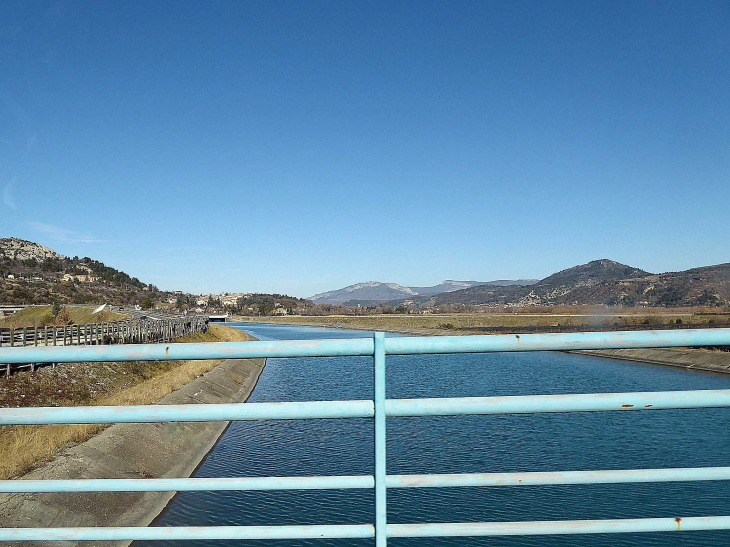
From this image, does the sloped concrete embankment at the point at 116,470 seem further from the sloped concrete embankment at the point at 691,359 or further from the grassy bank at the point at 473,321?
the grassy bank at the point at 473,321

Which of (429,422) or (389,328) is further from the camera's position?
(389,328)

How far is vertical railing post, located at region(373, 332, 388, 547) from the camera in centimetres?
167

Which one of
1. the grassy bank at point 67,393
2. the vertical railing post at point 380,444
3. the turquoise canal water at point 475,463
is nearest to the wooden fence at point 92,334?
the grassy bank at point 67,393

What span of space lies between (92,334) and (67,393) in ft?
34.3

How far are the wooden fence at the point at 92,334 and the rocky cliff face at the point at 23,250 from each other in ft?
485

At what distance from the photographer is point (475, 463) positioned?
14375mm

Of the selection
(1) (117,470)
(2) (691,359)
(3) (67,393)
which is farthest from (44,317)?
(2) (691,359)

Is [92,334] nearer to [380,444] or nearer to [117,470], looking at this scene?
[117,470]

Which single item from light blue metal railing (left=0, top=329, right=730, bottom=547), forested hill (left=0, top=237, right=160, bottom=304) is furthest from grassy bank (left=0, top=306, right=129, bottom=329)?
Result: light blue metal railing (left=0, top=329, right=730, bottom=547)

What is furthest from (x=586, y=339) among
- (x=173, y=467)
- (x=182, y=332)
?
(x=182, y=332)

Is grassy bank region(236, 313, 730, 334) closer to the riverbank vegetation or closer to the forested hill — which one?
the riverbank vegetation

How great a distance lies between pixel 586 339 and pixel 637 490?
13.9 metres

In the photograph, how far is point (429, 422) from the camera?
19516 millimetres

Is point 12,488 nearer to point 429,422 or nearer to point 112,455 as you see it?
point 112,455
